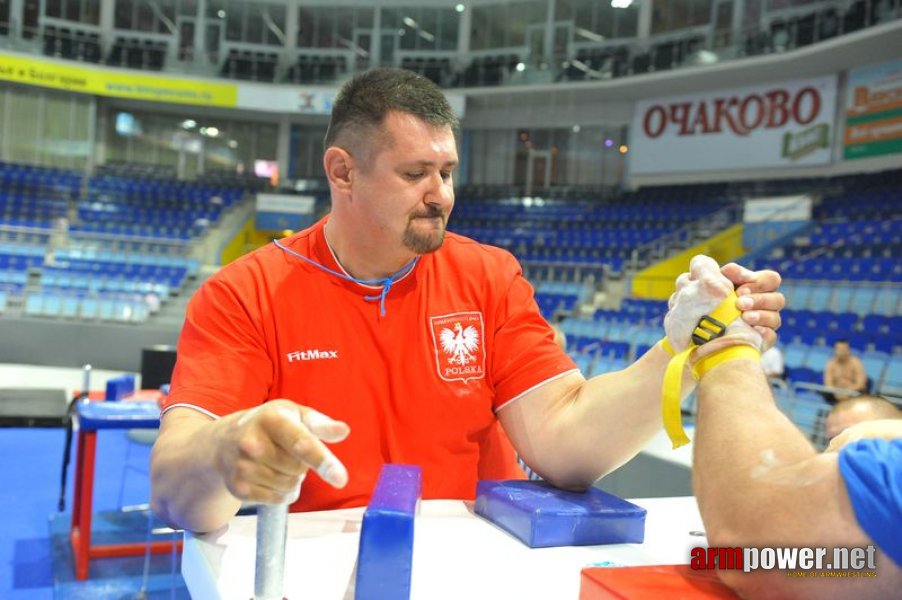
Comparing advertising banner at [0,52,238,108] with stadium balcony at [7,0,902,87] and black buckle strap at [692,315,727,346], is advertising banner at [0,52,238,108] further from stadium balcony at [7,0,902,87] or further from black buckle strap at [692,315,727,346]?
black buckle strap at [692,315,727,346]

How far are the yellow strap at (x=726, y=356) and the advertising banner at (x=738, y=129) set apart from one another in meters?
15.2

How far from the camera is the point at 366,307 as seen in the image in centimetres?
163

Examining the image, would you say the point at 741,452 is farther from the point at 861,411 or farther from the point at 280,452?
the point at 861,411

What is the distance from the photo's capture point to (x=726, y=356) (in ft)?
3.34

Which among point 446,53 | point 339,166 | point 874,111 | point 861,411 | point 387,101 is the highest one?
point 446,53

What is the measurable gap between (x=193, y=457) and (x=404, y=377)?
1.81 ft

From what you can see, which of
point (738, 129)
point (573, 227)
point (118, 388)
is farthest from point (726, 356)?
point (573, 227)

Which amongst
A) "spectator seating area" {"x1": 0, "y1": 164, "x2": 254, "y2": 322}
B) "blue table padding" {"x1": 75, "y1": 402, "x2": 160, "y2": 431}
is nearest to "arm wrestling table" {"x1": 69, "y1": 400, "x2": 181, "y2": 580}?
"blue table padding" {"x1": 75, "y1": 402, "x2": 160, "y2": 431}

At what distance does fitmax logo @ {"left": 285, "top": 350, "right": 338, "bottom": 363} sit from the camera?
1.52 metres

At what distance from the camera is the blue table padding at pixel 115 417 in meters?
3.32

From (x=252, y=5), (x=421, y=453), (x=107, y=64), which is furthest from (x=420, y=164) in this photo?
(x=252, y=5)

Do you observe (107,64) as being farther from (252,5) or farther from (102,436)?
(102,436)

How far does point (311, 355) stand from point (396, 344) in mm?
193

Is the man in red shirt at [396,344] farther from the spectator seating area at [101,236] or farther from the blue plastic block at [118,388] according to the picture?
the spectator seating area at [101,236]
